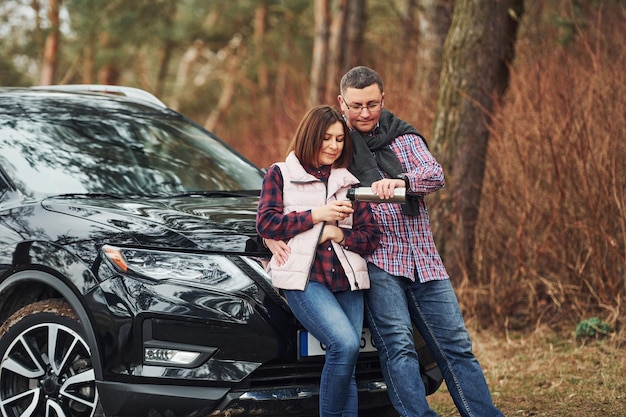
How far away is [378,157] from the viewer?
4484 mm

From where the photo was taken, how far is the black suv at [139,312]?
4145mm

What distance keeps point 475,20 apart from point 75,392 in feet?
14.5

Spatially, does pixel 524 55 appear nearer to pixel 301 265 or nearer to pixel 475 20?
pixel 475 20

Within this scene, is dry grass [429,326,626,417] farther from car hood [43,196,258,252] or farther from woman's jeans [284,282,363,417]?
car hood [43,196,258,252]

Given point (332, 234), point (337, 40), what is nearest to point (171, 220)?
point (332, 234)

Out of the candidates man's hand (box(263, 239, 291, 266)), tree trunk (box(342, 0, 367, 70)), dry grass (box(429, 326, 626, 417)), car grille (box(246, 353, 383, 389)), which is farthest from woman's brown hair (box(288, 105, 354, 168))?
tree trunk (box(342, 0, 367, 70))

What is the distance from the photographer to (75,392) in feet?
14.4

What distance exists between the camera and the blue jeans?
4.32 metres

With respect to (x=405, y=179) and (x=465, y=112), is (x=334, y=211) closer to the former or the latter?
(x=405, y=179)

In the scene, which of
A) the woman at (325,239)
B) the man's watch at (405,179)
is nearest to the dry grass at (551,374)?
the woman at (325,239)

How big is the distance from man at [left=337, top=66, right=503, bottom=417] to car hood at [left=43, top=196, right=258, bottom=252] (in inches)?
23.8

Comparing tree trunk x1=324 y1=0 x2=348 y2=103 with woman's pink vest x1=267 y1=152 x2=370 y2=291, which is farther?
tree trunk x1=324 y1=0 x2=348 y2=103

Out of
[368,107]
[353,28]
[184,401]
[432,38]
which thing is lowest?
[184,401]

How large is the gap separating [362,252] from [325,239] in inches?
7.1
